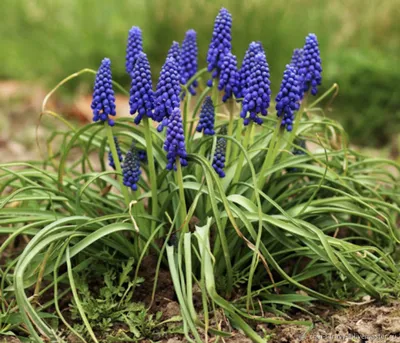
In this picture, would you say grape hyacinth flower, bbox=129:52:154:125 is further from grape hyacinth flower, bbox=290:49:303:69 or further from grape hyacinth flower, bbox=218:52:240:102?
grape hyacinth flower, bbox=290:49:303:69

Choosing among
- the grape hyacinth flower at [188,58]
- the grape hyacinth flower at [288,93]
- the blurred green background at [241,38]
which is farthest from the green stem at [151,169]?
the blurred green background at [241,38]

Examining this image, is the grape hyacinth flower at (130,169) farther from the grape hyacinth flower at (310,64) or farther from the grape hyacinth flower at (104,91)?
the grape hyacinth flower at (310,64)

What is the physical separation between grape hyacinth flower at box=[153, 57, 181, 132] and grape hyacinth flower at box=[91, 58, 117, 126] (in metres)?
0.27

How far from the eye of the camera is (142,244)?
401 centimetres

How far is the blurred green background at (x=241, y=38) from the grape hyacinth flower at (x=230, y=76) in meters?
4.13

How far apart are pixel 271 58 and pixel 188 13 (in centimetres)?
141

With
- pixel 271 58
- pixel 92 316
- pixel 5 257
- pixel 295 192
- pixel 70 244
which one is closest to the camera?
pixel 92 316

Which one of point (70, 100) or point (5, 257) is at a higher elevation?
point (70, 100)

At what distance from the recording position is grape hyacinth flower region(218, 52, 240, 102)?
3.79m

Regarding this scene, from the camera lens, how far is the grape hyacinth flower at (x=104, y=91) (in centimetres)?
354

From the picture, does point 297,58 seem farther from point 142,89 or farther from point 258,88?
point 142,89

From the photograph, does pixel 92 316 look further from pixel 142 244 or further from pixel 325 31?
pixel 325 31

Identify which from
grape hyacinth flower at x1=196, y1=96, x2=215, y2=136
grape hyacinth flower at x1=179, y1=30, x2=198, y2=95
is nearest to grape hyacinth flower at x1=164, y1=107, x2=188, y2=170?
grape hyacinth flower at x1=196, y1=96, x2=215, y2=136

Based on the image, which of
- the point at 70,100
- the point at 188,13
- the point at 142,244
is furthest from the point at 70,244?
the point at 188,13
